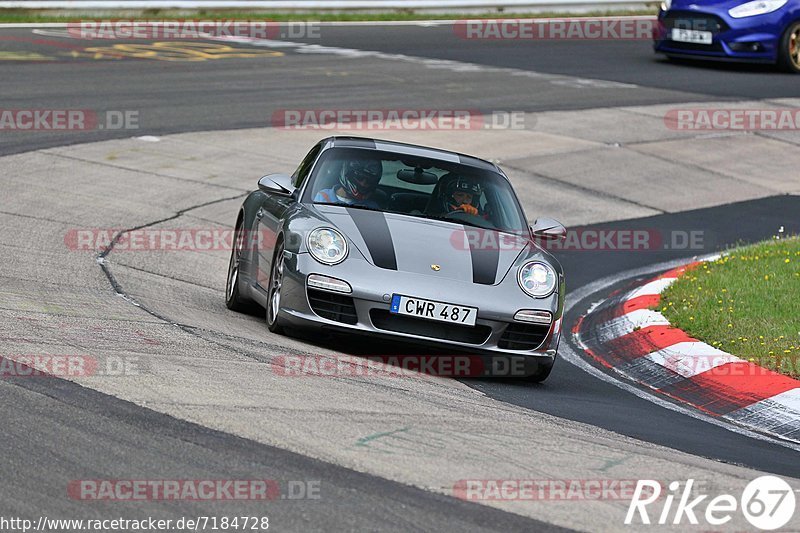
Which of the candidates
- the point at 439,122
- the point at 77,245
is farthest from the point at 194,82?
the point at 77,245

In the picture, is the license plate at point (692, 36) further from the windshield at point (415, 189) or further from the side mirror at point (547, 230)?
the side mirror at point (547, 230)

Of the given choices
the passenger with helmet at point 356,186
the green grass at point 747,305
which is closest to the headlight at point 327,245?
the passenger with helmet at point 356,186

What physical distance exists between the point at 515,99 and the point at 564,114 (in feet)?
3.42

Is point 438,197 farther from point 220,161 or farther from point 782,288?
point 220,161

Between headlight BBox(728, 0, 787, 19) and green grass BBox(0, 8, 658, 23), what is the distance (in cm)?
806

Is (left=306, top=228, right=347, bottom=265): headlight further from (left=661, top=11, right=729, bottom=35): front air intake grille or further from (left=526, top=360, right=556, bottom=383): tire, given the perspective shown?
(left=661, top=11, right=729, bottom=35): front air intake grille

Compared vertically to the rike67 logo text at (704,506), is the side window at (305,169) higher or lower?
higher

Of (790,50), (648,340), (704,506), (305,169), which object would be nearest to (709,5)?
(790,50)

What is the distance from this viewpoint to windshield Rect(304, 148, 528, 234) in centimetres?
847

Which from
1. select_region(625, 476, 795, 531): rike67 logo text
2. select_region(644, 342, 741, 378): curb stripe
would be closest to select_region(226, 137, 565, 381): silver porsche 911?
select_region(644, 342, 741, 378): curb stripe

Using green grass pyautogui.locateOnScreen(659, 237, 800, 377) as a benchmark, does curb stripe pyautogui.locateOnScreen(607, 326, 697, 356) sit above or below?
below

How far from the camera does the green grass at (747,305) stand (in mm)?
8336

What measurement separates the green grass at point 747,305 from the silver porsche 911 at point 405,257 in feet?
4.17

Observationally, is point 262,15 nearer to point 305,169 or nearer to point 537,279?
point 305,169
